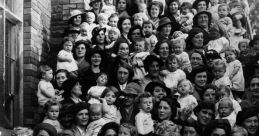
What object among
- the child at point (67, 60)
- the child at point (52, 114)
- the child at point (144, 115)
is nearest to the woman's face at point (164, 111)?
the child at point (144, 115)

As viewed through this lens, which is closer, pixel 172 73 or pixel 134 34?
pixel 172 73

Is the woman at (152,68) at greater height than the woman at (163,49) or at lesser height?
lesser

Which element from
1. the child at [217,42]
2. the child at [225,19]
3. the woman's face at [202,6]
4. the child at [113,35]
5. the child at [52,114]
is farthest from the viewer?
the woman's face at [202,6]

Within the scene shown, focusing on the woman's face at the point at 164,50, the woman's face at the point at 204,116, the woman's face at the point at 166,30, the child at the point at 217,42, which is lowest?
the woman's face at the point at 204,116

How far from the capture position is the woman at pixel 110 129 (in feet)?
27.3

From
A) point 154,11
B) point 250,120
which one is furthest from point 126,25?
point 250,120

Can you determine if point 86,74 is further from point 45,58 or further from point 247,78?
point 247,78

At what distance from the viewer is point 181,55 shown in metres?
10.7

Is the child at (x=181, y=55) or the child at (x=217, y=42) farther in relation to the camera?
the child at (x=217, y=42)

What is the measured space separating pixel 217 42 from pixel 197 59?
1.26 metres

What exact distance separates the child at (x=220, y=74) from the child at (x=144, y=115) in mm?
1567

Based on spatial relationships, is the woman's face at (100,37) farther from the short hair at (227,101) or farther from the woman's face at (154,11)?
the short hair at (227,101)

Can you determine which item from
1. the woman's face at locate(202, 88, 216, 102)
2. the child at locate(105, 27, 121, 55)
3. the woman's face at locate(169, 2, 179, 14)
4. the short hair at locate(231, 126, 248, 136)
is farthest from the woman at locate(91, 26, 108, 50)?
the short hair at locate(231, 126, 248, 136)

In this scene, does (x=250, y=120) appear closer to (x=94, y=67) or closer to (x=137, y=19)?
(x=94, y=67)
